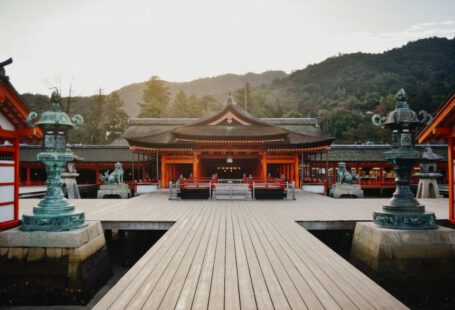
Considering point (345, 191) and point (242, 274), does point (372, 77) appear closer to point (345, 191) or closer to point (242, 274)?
point (345, 191)

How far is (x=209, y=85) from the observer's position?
518 ft

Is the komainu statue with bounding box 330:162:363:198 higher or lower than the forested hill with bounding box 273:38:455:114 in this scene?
lower

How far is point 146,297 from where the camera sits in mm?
4602

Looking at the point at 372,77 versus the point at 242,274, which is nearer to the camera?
the point at 242,274

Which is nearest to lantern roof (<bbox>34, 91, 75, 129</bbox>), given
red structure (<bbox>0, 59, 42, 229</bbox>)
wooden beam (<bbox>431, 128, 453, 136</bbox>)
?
red structure (<bbox>0, 59, 42, 229</bbox>)

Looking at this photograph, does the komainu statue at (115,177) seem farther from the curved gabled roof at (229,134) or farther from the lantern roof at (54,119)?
the lantern roof at (54,119)

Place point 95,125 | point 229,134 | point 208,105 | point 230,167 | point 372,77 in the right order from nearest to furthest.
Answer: point 229,134 < point 230,167 < point 95,125 < point 208,105 < point 372,77

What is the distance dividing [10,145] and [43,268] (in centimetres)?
439

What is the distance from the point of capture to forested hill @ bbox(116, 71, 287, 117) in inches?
5817

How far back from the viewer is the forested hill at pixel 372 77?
79.1 meters

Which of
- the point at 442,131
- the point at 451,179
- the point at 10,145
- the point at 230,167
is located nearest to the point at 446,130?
the point at 442,131

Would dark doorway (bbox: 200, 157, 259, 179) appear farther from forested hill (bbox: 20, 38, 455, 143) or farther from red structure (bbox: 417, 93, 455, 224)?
forested hill (bbox: 20, 38, 455, 143)

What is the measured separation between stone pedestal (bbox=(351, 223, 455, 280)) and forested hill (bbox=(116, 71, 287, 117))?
14160cm

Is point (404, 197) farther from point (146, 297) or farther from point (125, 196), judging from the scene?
point (125, 196)
